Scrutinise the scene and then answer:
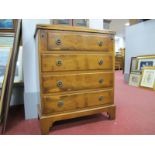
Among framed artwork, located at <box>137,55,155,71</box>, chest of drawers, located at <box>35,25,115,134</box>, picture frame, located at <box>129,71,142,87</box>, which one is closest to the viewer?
chest of drawers, located at <box>35,25,115,134</box>

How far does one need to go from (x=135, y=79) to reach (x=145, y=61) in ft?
1.52

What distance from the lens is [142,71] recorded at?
3.15 meters

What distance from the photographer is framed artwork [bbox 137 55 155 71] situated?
3.04 meters

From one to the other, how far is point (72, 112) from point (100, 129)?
321 mm

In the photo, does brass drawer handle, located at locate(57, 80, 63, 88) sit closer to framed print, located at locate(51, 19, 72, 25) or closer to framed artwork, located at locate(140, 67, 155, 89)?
framed print, located at locate(51, 19, 72, 25)

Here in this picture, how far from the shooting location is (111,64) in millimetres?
1492

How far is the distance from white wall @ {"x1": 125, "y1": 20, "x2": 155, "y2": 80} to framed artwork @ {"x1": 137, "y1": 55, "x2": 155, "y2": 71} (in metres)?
0.12

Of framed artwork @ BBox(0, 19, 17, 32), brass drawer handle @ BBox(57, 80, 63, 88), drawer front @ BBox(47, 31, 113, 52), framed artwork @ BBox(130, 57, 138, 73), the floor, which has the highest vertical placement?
framed artwork @ BBox(0, 19, 17, 32)

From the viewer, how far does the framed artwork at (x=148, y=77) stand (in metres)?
2.85

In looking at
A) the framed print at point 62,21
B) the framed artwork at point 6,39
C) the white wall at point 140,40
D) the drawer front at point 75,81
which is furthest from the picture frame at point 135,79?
the framed artwork at point 6,39

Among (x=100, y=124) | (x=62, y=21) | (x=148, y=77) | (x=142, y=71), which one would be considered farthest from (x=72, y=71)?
(x=142, y=71)

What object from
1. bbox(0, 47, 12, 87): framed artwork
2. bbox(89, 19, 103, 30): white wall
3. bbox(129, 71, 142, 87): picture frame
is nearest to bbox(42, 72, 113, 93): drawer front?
bbox(89, 19, 103, 30): white wall

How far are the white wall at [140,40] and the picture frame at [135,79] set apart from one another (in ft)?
1.17
